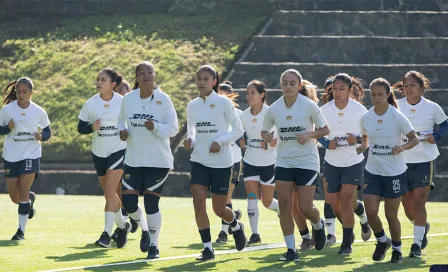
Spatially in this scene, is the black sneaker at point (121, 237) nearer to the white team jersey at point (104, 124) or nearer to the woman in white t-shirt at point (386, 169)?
the white team jersey at point (104, 124)

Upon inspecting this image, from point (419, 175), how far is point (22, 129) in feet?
18.5

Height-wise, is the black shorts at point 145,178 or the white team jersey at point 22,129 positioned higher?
the white team jersey at point 22,129

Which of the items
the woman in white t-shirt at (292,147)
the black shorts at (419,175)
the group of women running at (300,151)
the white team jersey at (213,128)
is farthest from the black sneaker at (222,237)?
the black shorts at (419,175)

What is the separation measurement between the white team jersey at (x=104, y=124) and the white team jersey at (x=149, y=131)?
1.82 m

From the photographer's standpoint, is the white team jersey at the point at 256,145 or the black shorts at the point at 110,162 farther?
the white team jersey at the point at 256,145

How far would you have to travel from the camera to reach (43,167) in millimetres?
29891

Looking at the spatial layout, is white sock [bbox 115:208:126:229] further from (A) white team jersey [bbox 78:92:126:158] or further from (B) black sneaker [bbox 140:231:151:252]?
(B) black sneaker [bbox 140:231:151:252]

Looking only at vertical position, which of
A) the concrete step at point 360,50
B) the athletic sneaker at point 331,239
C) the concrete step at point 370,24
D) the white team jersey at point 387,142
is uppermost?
the concrete step at point 370,24

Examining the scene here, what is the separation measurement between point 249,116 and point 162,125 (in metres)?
3.30

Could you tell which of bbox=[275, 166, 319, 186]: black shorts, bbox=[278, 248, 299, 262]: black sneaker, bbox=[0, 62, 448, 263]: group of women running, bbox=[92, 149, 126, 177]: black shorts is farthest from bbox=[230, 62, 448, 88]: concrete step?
bbox=[278, 248, 299, 262]: black sneaker

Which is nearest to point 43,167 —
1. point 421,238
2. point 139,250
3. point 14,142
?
point 14,142

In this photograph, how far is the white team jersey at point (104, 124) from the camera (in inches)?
607

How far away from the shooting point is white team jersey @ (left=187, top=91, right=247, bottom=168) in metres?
13.5

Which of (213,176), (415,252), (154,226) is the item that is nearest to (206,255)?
(154,226)
